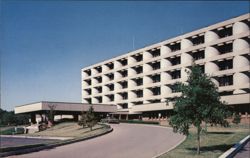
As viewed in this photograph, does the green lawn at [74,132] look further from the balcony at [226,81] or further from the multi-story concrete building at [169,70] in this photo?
the balcony at [226,81]

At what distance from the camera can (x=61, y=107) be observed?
→ 242 feet

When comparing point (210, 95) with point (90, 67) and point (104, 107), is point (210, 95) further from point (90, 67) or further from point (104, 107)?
point (90, 67)

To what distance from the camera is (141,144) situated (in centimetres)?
2634

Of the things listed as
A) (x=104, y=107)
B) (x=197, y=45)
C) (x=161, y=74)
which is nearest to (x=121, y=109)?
(x=104, y=107)

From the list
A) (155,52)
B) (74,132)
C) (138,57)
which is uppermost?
(155,52)

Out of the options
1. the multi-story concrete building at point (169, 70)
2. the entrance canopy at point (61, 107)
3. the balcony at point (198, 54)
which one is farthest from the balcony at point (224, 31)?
the entrance canopy at point (61, 107)

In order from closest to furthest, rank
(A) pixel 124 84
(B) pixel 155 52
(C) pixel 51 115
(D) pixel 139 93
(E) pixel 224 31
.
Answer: (E) pixel 224 31 < (C) pixel 51 115 < (B) pixel 155 52 < (D) pixel 139 93 < (A) pixel 124 84

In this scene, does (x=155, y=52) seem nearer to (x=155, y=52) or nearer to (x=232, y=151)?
(x=155, y=52)

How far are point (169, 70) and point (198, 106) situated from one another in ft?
167

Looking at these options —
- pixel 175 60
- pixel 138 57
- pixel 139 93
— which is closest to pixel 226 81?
pixel 175 60

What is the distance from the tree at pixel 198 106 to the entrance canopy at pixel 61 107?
4859 cm

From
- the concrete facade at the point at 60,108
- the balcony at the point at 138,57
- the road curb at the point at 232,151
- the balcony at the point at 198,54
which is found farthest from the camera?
the balcony at the point at 138,57

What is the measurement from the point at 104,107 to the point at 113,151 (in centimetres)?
6048

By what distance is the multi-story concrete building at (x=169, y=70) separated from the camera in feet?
185
